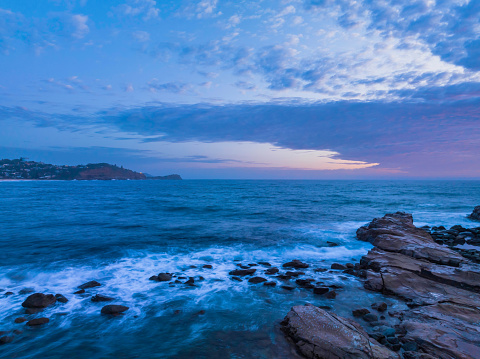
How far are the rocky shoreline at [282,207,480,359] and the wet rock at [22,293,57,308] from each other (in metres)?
8.67

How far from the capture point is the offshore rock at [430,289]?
648cm

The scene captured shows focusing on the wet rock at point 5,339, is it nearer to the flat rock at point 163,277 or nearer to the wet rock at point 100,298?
the wet rock at point 100,298

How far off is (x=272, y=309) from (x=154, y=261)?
8435 mm

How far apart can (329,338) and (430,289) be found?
21.1ft

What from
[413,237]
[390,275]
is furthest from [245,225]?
[390,275]

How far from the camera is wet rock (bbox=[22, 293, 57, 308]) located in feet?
29.4

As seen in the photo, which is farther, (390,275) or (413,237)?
(413,237)

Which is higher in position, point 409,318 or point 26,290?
point 409,318

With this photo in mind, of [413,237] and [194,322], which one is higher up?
[413,237]

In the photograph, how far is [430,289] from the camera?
995 cm

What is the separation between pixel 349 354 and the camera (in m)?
5.95

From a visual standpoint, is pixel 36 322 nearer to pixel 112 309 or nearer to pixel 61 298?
pixel 61 298

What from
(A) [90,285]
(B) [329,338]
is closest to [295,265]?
(B) [329,338]

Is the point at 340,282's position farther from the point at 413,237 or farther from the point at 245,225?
the point at 245,225
